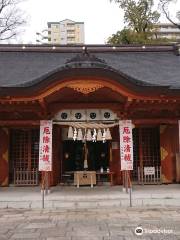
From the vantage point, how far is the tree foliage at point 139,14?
26.6 meters

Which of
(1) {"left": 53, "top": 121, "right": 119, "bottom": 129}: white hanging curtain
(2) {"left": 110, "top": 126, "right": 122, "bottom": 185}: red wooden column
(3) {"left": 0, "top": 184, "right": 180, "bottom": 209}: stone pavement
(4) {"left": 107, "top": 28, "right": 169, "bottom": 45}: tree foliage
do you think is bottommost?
(3) {"left": 0, "top": 184, "right": 180, "bottom": 209}: stone pavement

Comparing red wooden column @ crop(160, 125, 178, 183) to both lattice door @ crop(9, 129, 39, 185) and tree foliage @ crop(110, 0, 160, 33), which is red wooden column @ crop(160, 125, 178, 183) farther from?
tree foliage @ crop(110, 0, 160, 33)

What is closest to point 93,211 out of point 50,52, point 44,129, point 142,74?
point 44,129

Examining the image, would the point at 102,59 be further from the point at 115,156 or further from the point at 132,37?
the point at 132,37

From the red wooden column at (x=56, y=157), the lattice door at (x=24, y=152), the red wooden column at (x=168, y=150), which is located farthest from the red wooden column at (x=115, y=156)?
the lattice door at (x=24, y=152)

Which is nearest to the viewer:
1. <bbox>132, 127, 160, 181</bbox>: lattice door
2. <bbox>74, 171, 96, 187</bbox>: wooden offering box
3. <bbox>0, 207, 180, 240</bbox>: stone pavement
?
<bbox>0, 207, 180, 240</bbox>: stone pavement

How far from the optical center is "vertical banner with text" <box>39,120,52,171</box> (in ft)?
36.4

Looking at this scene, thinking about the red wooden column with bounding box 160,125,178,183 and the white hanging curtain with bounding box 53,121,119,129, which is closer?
the white hanging curtain with bounding box 53,121,119,129

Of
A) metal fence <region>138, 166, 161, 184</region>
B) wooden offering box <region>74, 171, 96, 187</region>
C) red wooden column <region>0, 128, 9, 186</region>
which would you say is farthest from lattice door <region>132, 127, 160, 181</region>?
red wooden column <region>0, 128, 9, 186</region>

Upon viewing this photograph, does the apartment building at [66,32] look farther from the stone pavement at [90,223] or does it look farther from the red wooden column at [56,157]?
the stone pavement at [90,223]

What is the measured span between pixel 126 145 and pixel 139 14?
58.3 feet

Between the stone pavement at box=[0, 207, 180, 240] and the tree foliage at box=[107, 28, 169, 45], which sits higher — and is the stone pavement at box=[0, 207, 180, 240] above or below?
below

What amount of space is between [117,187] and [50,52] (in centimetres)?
787

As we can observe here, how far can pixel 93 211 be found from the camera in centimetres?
960
